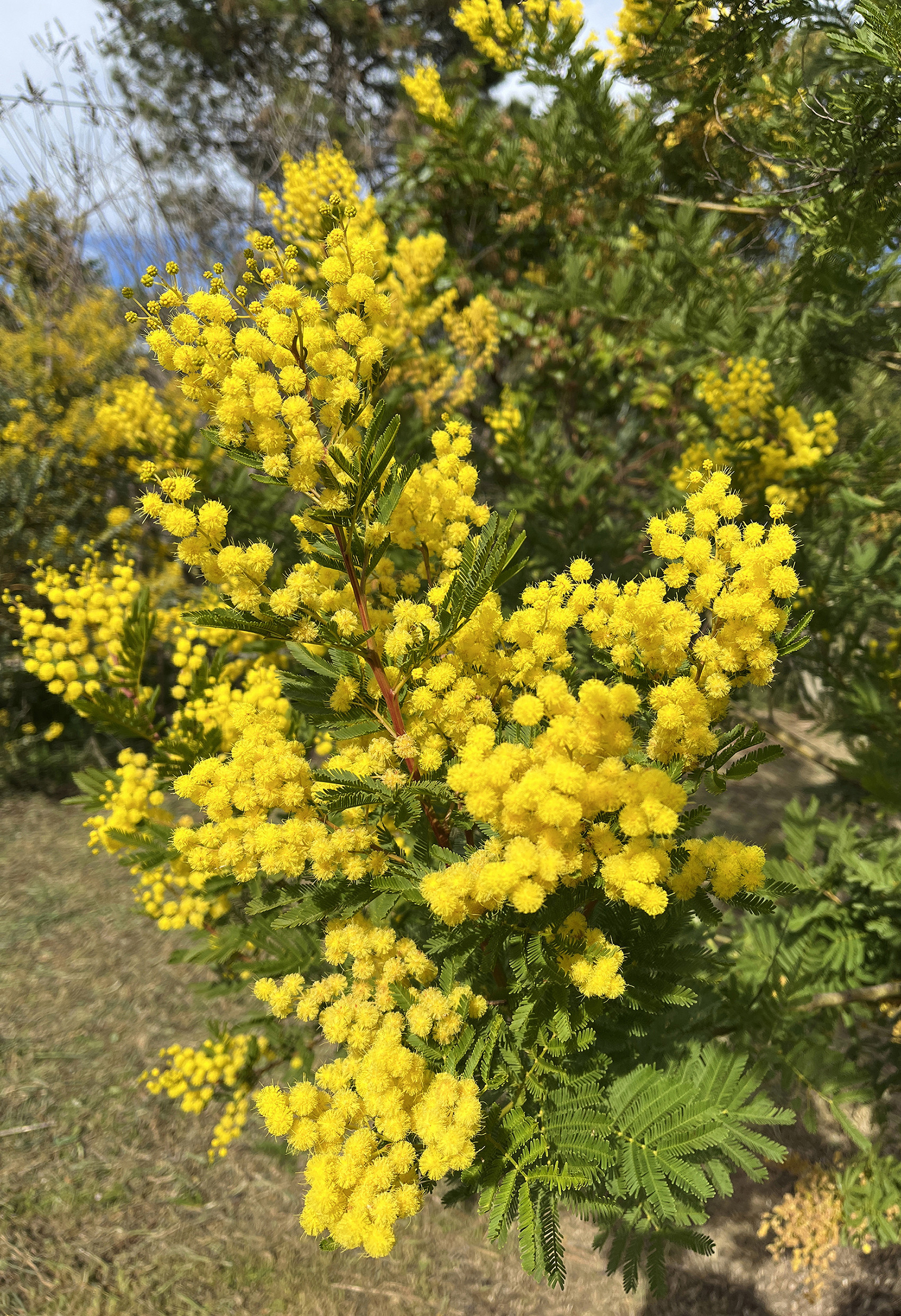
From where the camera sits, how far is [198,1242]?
3104 millimetres

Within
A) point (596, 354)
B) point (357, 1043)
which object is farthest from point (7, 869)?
point (596, 354)

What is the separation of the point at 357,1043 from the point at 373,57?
11007 millimetres

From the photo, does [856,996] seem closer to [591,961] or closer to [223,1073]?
[591,961]

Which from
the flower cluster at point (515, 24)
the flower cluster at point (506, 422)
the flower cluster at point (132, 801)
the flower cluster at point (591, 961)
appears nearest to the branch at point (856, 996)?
the flower cluster at point (591, 961)

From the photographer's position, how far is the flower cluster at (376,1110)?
0.98 metres

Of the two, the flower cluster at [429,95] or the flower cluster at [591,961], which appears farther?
the flower cluster at [429,95]

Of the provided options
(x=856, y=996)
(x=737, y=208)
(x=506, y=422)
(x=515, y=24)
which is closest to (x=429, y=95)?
(x=515, y=24)

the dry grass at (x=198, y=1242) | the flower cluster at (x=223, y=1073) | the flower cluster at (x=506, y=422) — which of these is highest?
the flower cluster at (x=506, y=422)

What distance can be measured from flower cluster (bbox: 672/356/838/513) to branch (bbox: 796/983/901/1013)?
1.98 meters

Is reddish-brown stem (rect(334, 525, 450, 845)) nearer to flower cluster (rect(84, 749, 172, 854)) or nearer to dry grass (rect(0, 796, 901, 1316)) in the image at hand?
flower cluster (rect(84, 749, 172, 854))

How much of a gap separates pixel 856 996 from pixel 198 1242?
10.9 feet

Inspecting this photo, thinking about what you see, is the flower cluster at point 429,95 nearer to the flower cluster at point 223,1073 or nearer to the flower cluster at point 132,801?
the flower cluster at point 132,801

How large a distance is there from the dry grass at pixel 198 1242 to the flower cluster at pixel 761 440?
3547 millimetres

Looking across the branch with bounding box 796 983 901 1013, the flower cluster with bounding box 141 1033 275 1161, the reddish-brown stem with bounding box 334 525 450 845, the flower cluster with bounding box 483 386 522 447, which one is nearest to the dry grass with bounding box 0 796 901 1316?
the flower cluster with bounding box 141 1033 275 1161
